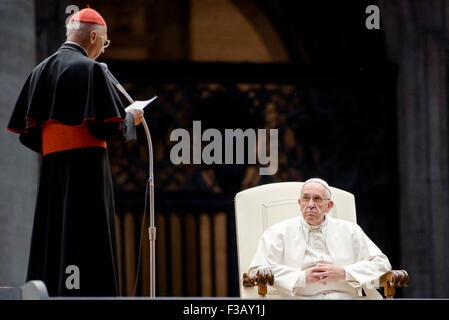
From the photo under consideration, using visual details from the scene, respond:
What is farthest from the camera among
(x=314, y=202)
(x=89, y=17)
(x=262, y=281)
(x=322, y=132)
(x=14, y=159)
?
(x=322, y=132)

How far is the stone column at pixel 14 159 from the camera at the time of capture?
974cm

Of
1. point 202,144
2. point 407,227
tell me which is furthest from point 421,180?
point 202,144

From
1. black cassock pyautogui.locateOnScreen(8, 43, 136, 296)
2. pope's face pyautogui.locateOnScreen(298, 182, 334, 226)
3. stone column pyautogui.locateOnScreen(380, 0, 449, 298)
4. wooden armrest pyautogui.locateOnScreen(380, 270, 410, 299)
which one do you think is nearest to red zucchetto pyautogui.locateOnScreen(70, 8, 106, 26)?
black cassock pyautogui.locateOnScreen(8, 43, 136, 296)

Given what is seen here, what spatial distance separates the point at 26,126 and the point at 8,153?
3.14m

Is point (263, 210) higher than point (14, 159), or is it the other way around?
point (14, 159)

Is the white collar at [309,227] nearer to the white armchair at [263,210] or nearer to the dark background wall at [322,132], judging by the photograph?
the white armchair at [263,210]

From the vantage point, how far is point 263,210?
26.4 feet

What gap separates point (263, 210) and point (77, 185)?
1736 mm

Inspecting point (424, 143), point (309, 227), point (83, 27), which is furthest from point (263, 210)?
point (424, 143)

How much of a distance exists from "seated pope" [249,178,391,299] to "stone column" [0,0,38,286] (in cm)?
290

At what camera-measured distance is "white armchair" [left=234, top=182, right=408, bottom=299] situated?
7893mm

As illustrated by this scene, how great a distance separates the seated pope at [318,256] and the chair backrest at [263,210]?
10.9 inches

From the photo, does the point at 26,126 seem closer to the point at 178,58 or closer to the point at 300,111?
the point at 300,111

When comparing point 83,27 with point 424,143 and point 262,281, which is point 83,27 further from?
point 424,143
